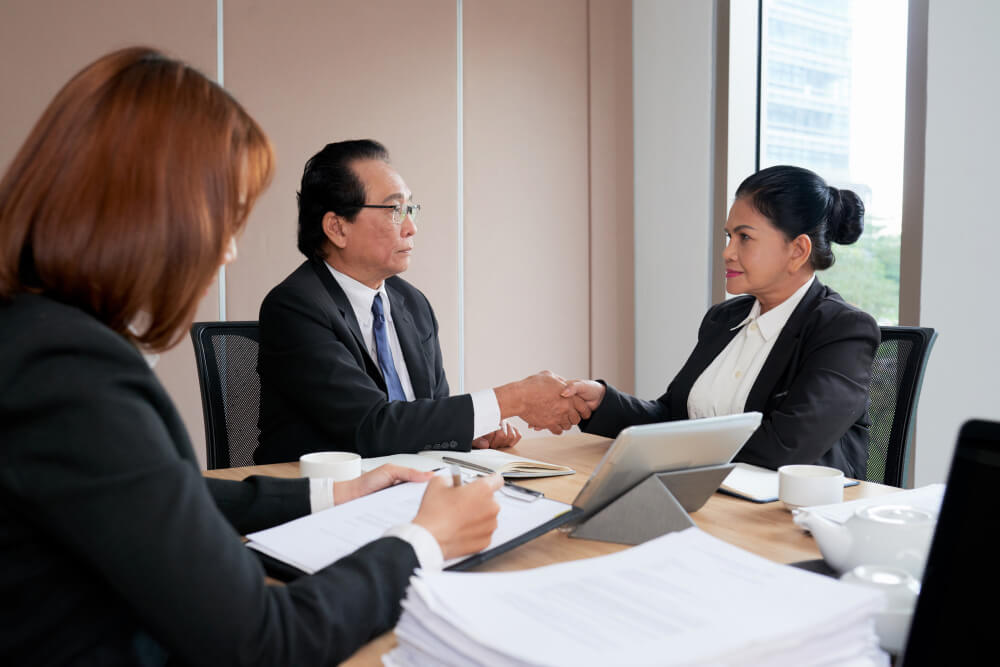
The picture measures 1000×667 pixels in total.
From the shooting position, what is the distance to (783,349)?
2.02 m

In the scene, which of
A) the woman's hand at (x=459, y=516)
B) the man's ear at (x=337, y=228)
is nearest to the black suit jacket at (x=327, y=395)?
the man's ear at (x=337, y=228)

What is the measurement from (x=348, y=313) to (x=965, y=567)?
5.63 feet

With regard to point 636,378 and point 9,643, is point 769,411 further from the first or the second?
point 636,378

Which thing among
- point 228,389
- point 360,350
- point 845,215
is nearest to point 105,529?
point 360,350

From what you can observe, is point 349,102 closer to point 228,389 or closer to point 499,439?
point 228,389

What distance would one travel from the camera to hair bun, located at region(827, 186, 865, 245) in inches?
89.6

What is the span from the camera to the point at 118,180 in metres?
0.79

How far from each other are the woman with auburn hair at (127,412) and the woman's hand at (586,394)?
123 centimetres

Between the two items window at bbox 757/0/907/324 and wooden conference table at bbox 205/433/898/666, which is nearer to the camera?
wooden conference table at bbox 205/433/898/666

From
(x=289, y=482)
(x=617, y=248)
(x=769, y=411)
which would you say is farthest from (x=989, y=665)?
(x=617, y=248)

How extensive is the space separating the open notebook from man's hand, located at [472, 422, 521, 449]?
23 centimetres

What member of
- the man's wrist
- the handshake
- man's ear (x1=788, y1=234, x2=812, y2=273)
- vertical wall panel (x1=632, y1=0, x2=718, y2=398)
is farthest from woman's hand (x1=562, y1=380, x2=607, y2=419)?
vertical wall panel (x1=632, y1=0, x2=718, y2=398)

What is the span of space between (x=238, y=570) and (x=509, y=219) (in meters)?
3.46

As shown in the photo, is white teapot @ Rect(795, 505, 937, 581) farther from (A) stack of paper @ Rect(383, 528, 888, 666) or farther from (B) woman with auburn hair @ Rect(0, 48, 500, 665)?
(B) woman with auburn hair @ Rect(0, 48, 500, 665)
